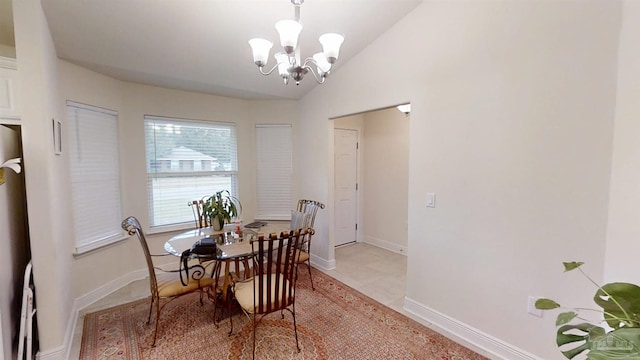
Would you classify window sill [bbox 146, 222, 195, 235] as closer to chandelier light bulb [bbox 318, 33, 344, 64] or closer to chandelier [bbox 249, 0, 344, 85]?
chandelier [bbox 249, 0, 344, 85]

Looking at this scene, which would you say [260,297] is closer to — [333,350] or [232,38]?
[333,350]

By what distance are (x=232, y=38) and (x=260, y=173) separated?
205cm

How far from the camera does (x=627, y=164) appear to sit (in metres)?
1.47

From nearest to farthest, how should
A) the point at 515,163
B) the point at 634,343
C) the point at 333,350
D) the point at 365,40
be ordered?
1. the point at 634,343
2. the point at 515,163
3. the point at 333,350
4. the point at 365,40

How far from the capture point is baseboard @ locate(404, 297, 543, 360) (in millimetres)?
2012

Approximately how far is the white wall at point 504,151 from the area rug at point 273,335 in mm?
367

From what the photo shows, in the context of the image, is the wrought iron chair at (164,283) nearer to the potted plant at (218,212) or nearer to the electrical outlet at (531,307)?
the potted plant at (218,212)

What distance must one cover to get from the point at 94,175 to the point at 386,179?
12.9 feet

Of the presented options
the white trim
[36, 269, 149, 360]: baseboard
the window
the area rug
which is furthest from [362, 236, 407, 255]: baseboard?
the white trim

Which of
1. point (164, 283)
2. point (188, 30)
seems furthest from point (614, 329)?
point (188, 30)

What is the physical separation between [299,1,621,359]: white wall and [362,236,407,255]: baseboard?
1804mm

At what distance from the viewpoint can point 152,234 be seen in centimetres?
347

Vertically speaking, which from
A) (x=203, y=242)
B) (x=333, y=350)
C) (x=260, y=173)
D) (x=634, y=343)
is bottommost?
(x=333, y=350)

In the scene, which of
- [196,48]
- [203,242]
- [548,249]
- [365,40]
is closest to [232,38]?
[196,48]
